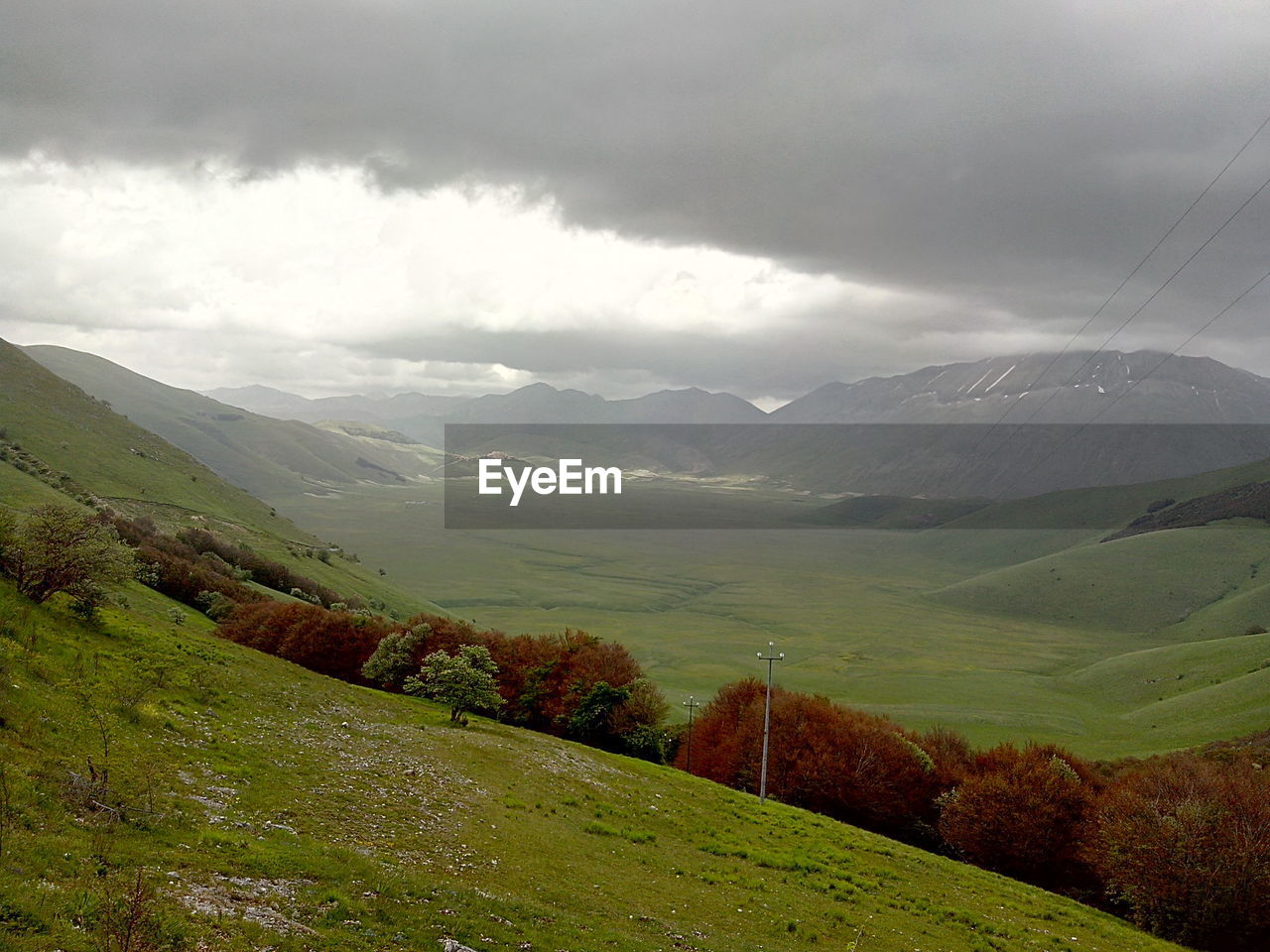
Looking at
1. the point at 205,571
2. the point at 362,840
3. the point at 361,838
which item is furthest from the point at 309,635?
the point at 362,840

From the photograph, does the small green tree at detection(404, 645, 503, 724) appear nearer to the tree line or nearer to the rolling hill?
the tree line

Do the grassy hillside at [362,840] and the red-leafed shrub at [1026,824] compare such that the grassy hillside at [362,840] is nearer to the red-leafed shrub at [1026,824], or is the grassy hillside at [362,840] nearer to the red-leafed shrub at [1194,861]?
the red-leafed shrub at [1194,861]

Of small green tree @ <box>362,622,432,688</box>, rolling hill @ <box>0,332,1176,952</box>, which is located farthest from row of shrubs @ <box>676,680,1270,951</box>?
small green tree @ <box>362,622,432,688</box>

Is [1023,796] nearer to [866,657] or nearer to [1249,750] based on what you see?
[1249,750]

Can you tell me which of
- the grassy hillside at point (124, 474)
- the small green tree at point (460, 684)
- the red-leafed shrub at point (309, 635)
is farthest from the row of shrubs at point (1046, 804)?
the grassy hillside at point (124, 474)

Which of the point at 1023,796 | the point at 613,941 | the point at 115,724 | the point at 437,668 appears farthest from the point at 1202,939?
the point at 115,724

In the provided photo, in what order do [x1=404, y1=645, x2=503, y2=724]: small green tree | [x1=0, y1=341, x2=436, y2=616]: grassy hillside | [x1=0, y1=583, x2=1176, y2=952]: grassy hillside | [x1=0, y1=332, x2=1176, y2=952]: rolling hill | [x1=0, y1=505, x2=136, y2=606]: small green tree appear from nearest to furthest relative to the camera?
[x1=0, y1=332, x2=1176, y2=952]: rolling hill, [x1=0, y1=583, x2=1176, y2=952]: grassy hillside, [x1=0, y1=505, x2=136, y2=606]: small green tree, [x1=404, y1=645, x2=503, y2=724]: small green tree, [x1=0, y1=341, x2=436, y2=616]: grassy hillside

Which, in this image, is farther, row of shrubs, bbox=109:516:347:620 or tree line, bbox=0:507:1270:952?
row of shrubs, bbox=109:516:347:620

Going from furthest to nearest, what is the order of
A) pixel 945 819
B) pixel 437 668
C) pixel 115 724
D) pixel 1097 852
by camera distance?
1. pixel 945 819
2. pixel 437 668
3. pixel 1097 852
4. pixel 115 724
